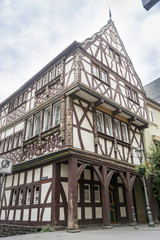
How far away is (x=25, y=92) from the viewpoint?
615 inches

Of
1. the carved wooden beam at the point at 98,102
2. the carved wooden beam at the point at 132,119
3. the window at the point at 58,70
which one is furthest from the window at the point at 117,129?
the window at the point at 58,70

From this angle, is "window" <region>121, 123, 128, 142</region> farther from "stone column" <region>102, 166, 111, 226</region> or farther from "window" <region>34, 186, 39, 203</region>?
"window" <region>34, 186, 39, 203</region>

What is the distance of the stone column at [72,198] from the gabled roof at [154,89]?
1530 cm

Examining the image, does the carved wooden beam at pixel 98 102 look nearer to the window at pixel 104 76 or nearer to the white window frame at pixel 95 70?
the white window frame at pixel 95 70

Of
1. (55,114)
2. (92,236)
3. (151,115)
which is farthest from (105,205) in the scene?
(151,115)

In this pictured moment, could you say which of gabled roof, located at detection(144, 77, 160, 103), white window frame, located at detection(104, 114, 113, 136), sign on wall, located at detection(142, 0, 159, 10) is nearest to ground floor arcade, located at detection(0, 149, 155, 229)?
white window frame, located at detection(104, 114, 113, 136)

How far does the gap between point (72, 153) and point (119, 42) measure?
11799 mm

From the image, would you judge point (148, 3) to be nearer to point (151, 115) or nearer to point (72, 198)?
point (72, 198)

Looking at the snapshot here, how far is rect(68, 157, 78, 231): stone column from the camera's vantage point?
816 centimetres

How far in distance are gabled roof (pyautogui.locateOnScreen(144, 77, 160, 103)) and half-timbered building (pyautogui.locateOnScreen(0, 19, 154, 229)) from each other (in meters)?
6.60

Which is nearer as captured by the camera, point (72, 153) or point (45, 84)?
point (72, 153)

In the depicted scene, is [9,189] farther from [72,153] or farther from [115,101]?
[115,101]

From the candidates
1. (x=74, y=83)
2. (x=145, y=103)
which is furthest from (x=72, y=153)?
(x=145, y=103)

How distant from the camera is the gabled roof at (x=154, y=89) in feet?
71.7
